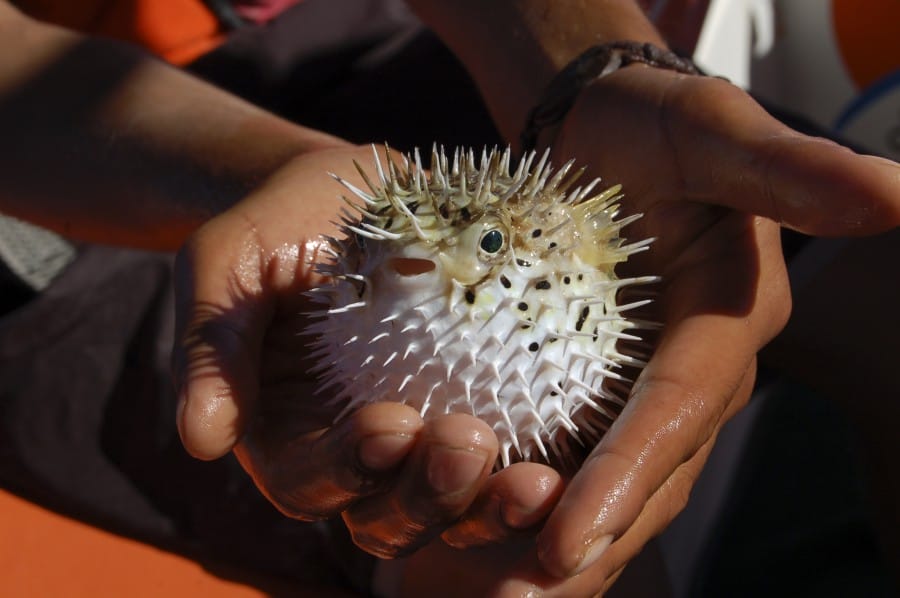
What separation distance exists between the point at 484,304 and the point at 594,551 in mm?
355

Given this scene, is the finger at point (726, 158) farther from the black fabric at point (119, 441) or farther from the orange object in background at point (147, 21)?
the orange object in background at point (147, 21)

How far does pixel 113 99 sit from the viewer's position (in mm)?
2271

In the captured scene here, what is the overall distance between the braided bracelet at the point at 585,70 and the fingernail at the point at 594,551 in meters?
0.98

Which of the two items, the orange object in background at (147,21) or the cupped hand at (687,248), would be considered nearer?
the cupped hand at (687,248)

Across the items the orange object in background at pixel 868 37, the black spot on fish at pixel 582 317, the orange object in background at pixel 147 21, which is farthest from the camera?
the orange object in background at pixel 868 37

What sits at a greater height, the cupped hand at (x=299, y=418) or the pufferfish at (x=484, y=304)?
the pufferfish at (x=484, y=304)

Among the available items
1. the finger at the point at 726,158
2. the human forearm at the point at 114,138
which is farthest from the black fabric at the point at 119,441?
the finger at the point at 726,158

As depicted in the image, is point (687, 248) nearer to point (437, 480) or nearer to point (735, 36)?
point (437, 480)

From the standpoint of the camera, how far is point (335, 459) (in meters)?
1.25

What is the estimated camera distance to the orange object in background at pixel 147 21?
9.13 feet

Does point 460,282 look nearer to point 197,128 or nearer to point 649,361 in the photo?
point 649,361

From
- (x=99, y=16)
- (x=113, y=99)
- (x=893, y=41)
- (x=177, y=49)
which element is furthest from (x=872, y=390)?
(x=99, y=16)

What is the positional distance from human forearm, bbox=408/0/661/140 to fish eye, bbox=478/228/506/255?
2.87ft

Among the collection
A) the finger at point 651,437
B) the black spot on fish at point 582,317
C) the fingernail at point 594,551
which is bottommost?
the fingernail at point 594,551
